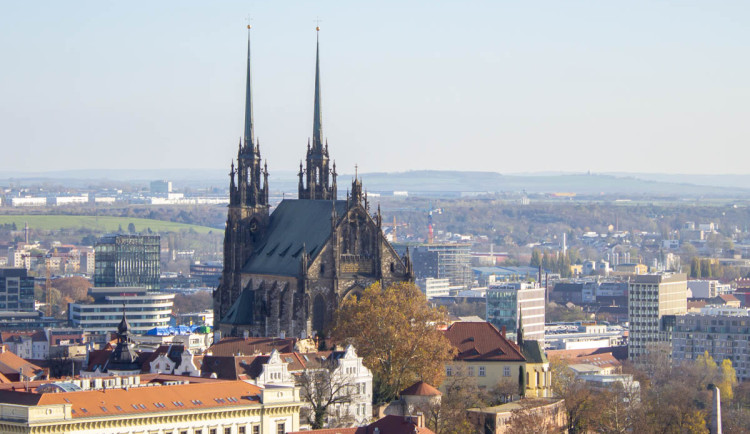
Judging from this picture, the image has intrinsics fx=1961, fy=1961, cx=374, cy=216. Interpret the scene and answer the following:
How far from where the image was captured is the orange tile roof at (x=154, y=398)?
101m

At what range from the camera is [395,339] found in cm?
13225

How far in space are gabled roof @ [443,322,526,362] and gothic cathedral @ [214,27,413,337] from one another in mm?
13737

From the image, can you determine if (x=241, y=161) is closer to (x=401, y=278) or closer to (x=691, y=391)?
(x=401, y=278)

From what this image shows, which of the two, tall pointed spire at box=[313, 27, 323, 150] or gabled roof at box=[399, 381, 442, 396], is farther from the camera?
tall pointed spire at box=[313, 27, 323, 150]

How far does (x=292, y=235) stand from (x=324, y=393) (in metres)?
42.1

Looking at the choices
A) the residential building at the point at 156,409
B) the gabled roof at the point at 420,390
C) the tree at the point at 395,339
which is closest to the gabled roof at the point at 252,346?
the tree at the point at 395,339

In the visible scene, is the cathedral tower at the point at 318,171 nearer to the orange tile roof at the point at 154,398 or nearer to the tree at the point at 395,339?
the tree at the point at 395,339

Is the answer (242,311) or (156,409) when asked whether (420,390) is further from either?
(242,311)

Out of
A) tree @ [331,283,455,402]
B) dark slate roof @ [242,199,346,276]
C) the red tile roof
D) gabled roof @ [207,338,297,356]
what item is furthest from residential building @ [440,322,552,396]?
the red tile roof

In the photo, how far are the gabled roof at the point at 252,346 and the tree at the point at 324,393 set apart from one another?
30.9 feet

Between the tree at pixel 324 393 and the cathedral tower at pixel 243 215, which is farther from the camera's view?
the cathedral tower at pixel 243 215

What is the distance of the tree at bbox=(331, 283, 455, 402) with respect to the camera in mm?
130125

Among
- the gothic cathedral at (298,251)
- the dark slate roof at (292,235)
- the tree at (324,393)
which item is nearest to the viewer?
the tree at (324,393)

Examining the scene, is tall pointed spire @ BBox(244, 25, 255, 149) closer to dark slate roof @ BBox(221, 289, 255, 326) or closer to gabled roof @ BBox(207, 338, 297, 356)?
dark slate roof @ BBox(221, 289, 255, 326)
